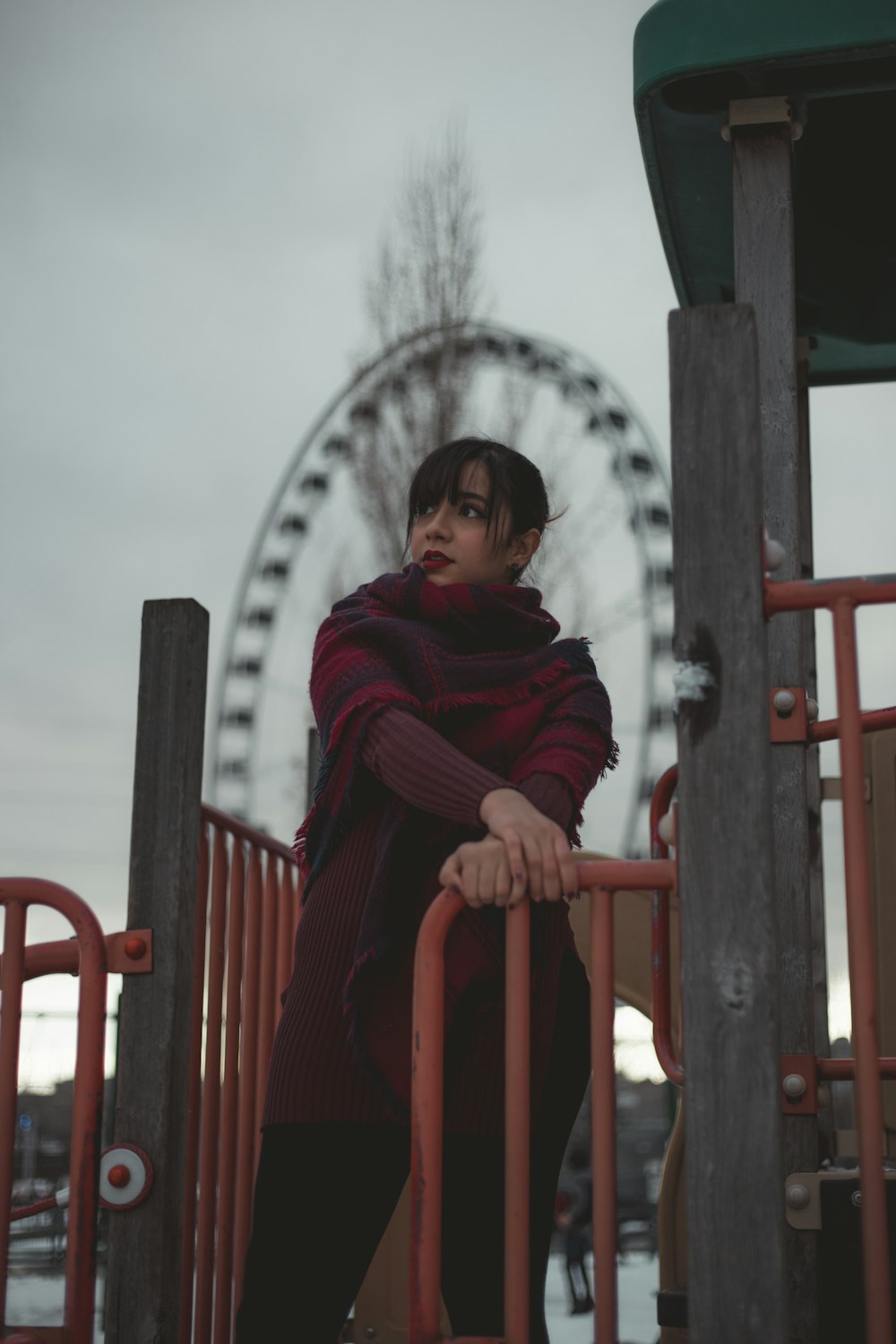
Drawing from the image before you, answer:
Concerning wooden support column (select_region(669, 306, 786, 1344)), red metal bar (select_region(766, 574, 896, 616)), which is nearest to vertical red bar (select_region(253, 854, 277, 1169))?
wooden support column (select_region(669, 306, 786, 1344))

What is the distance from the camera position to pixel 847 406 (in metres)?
5.41

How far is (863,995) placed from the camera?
5.29 feet

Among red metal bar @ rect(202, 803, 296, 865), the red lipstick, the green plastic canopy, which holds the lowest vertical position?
red metal bar @ rect(202, 803, 296, 865)

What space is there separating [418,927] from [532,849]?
253mm

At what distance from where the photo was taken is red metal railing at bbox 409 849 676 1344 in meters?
1.59

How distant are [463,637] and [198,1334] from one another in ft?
4.85

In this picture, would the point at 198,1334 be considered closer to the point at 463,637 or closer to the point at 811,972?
the point at 811,972

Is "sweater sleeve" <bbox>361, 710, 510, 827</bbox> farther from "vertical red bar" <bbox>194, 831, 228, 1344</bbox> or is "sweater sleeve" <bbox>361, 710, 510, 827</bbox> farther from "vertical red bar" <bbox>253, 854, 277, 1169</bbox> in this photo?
"vertical red bar" <bbox>253, 854, 277, 1169</bbox>

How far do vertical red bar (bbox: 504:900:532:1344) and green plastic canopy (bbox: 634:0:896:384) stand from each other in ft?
6.13

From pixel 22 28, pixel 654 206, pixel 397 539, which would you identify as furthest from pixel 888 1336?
pixel 22 28

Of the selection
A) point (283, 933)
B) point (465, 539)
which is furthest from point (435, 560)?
point (283, 933)

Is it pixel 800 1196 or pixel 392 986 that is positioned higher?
pixel 392 986

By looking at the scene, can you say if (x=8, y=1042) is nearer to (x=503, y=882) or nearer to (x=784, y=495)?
(x=503, y=882)

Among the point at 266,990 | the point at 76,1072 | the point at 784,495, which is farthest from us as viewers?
the point at 266,990
